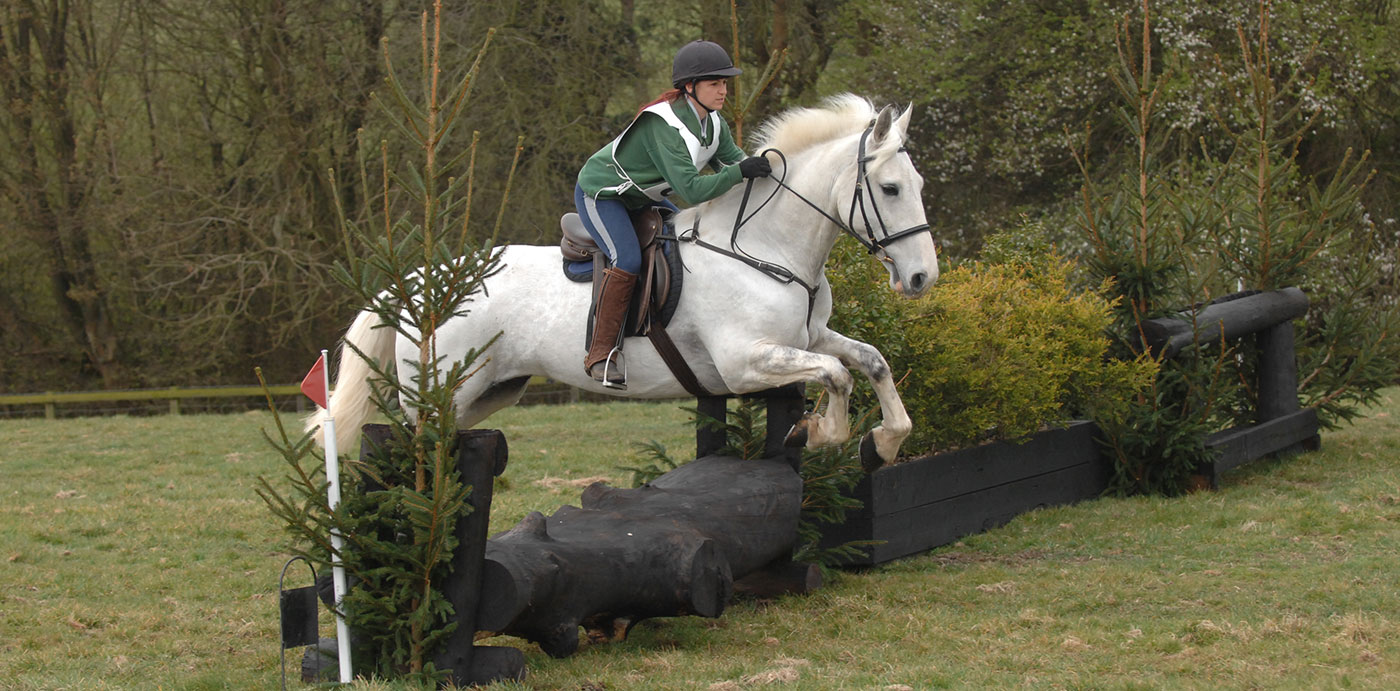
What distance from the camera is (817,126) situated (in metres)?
5.63

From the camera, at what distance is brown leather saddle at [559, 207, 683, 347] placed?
17.3 feet

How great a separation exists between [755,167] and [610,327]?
0.89m

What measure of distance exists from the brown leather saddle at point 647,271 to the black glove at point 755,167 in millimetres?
420

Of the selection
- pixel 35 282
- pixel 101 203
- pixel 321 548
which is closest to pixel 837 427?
pixel 321 548

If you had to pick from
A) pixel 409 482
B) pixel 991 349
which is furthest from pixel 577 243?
pixel 991 349

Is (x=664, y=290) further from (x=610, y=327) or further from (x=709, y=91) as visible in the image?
(x=709, y=91)

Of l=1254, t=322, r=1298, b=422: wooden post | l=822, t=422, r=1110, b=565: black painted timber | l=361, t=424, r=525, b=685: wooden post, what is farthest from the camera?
l=1254, t=322, r=1298, b=422: wooden post

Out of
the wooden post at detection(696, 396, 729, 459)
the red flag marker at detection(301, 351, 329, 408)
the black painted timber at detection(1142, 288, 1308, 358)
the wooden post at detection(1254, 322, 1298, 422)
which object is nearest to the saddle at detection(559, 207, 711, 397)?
the wooden post at detection(696, 396, 729, 459)

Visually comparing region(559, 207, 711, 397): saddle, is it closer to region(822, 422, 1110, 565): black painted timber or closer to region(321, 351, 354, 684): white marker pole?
region(822, 422, 1110, 565): black painted timber

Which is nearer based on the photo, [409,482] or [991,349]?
[409,482]

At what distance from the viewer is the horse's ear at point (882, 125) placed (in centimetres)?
517

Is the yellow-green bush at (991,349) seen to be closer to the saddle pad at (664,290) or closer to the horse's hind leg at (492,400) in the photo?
the saddle pad at (664,290)

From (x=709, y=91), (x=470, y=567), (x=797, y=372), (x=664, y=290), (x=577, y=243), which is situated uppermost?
(x=709, y=91)

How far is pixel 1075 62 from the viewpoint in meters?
17.8
